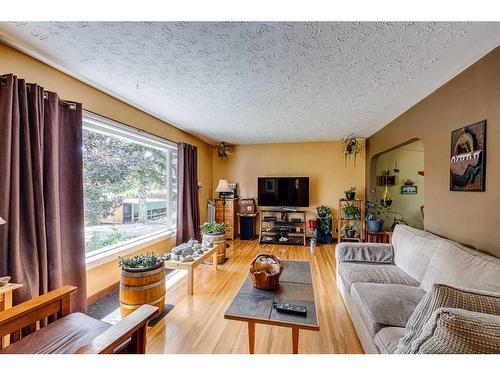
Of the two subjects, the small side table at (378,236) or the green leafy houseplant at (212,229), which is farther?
the small side table at (378,236)

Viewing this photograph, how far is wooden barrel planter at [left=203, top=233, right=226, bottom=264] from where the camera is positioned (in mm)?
3260

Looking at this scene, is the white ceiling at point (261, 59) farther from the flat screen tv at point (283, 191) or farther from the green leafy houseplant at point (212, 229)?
the flat screen tv at point (283, 191)

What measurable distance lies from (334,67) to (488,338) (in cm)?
190

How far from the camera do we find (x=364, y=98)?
2.49m

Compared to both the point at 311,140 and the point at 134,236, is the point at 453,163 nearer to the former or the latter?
the point at 311,140

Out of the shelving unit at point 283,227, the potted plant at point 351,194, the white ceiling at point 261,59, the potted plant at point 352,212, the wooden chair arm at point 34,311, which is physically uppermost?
the white ceiling at point 261,59

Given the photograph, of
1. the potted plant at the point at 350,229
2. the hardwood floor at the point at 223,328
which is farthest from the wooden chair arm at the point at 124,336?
the potted plant at the point at 350,229

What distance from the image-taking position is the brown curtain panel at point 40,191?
1.44 metres

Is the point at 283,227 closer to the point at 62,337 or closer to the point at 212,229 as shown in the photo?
the point at 212,229

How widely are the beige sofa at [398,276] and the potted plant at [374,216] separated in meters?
1.13

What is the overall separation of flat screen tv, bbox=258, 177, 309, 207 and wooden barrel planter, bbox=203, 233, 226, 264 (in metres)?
1.78

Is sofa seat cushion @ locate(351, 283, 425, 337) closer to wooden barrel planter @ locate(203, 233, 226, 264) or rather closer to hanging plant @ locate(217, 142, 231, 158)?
wooden barrel planter @ locate(203, 233, 226, 264)

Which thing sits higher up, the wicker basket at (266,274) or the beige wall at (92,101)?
the beige wall at (92,101)
